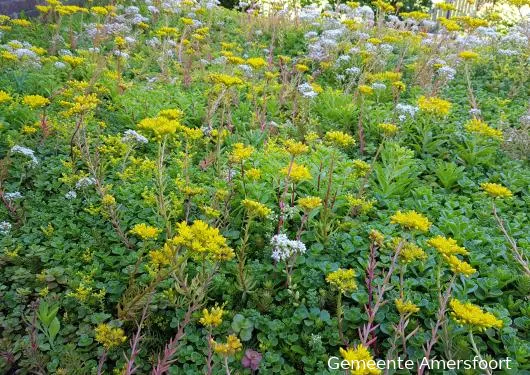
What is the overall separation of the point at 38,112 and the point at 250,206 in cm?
258

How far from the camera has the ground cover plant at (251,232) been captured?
80.4 inches

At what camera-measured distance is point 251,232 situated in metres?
2.69

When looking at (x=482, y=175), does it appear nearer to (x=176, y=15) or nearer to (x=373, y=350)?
(x=373, y=350)

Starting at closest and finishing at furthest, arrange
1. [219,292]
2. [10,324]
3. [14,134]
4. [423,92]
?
[10,324]
[219,292]
[14,134]
[423,92]

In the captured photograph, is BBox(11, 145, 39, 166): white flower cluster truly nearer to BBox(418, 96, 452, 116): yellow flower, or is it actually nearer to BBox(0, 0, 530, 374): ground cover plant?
BBox(0, 0, 530, 374): ground cover plant

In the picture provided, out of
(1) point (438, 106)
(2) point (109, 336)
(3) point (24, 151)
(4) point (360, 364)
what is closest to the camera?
(4) point (360, 364)

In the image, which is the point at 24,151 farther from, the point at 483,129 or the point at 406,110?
the point at 483,129

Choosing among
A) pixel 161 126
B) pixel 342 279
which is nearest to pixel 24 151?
pixel 161 126

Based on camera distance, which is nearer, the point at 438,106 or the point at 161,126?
the point at 161,126

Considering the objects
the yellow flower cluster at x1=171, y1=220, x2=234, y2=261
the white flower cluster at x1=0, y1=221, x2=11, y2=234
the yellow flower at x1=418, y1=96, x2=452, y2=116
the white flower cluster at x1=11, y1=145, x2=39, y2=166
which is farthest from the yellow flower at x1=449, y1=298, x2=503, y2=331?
the white flower cluster at x1=11, y1=145, x2=39, y2=166

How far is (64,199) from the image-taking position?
2922mm

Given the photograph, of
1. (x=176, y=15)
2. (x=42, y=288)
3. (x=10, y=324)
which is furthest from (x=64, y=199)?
(x=176, y=15)

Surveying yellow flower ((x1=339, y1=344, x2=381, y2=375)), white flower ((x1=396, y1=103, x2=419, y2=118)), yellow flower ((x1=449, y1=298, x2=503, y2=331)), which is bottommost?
white flower ((x1=396, y1=103, x2=419, y2=118))

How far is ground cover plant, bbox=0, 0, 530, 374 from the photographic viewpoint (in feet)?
6.70
